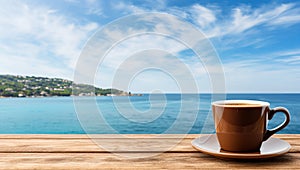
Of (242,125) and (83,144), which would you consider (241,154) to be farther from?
(83,144)

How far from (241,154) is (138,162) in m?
0.20

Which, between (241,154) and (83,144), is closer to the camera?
(241,154)

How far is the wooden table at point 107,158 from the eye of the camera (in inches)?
17.4

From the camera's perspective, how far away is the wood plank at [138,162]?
1.43ft

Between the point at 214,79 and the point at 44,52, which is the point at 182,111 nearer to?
the point at 214,79

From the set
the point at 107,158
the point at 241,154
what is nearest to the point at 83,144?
the point at 107,158

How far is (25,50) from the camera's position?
1055cm

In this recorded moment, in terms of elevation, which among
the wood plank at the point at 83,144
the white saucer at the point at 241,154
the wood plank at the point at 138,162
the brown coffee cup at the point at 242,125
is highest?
the brown coffee cup at the point at 242,125

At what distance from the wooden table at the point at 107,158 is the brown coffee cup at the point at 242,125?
4cm

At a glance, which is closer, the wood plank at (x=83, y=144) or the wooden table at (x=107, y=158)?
the wooden table at (x=107, y=158)

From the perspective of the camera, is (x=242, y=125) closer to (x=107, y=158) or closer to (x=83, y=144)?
(x=107, y=158)

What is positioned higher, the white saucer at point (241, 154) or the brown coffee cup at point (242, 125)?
the brown coffee cup at point (242, 125)

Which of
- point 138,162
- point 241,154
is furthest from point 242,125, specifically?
point 138,162

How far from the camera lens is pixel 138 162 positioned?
18.2 inches
